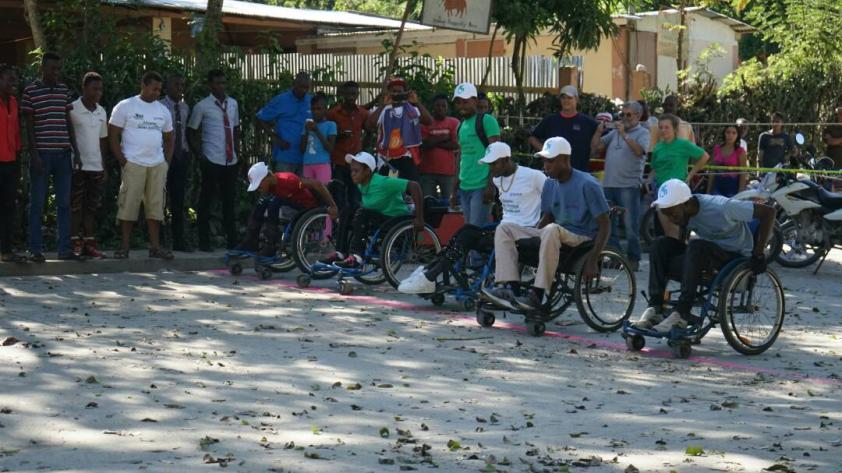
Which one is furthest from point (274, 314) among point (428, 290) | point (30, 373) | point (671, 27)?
point (671, 27)

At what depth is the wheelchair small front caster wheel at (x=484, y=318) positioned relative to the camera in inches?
455

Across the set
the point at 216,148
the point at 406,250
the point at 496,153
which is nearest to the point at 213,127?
the point at 216,148

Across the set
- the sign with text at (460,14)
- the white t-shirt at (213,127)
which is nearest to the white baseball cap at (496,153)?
the white t-shirt at (213,127)

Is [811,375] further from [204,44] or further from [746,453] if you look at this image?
[204,44]

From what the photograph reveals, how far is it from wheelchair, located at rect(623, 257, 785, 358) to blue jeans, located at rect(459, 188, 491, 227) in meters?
3.84

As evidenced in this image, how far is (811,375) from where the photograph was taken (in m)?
9.65

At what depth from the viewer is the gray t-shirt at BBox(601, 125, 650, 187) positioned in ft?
51.0

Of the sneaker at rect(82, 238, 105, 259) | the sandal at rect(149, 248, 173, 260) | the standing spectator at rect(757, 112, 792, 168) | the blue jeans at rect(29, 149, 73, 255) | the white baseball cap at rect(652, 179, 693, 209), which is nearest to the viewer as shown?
the white baseball cap at rect(652, 179, 693, 209)

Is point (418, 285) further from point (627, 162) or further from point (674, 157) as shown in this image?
point (674, 157)

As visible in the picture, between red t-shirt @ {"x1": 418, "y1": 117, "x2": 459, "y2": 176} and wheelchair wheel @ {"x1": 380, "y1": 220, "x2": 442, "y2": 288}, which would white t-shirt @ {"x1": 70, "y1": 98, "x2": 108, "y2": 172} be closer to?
wheelchair wheel @ {"x1": 380, "y1": 220, "x2": 442, "y2": 288}

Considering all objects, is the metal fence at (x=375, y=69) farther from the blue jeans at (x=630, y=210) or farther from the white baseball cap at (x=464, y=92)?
the blue jeans at (x=630, y=210)

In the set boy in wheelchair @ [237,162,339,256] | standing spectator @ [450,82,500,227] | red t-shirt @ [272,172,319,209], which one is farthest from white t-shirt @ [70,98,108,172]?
standing spectator @ [450,82,500,227]

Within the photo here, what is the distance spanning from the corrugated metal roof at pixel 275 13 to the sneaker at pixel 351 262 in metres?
7.89

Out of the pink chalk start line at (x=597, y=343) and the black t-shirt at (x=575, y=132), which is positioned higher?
the black t-shirt at (x=575, y=132)
